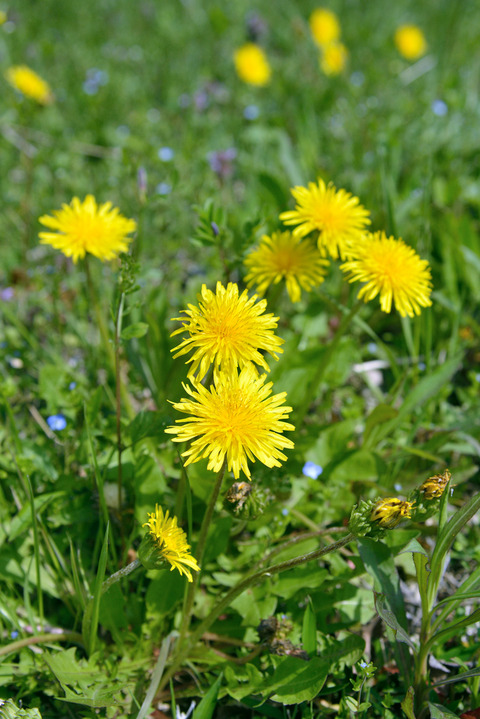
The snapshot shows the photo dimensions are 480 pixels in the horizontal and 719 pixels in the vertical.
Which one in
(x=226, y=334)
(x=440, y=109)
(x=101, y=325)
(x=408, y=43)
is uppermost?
(x=408, y=43)

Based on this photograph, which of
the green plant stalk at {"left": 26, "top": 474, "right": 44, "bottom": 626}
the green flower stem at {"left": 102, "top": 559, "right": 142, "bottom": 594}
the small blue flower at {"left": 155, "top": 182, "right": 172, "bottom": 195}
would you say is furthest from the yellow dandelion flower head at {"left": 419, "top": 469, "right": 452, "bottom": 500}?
the small blue flower at {"left": 155, "top": 182, "right": 172, "bottom": 195}

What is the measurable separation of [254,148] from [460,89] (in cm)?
156

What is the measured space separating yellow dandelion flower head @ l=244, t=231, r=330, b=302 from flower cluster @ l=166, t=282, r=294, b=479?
0.39 meters

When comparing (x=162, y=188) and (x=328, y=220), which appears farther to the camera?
(x=162, y=188)

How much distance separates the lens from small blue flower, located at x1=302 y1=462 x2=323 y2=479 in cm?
201

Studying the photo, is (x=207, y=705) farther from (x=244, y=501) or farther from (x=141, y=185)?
(x=141, y=185)

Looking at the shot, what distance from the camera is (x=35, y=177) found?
3.77 metres

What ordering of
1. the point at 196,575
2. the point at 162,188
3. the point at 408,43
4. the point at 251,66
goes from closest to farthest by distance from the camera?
the point at 196,575
the point at 162,188
the point at 251,66
the point at 408,43

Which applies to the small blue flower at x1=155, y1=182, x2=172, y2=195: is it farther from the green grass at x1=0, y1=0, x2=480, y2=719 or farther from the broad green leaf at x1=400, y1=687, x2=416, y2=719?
the broad green leaf at x1=400, y1=687, x2=416, y2=719

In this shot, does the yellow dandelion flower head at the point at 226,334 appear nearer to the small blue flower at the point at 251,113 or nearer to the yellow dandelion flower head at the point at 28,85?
the yellow dandelion flower head at the point at 28,85

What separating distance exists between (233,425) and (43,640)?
2.79 ft

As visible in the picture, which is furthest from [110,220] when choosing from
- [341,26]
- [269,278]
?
[341,26]

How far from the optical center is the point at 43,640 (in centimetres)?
163

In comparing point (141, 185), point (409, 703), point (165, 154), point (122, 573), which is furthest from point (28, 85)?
point (409, 703)
